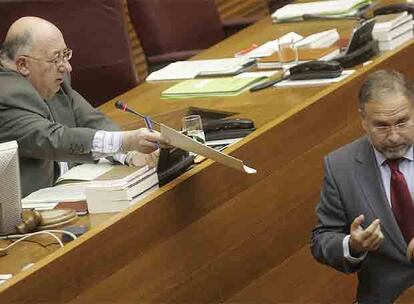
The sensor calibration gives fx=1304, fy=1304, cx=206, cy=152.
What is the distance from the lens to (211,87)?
4852 millimetres

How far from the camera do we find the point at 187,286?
371 centimetres

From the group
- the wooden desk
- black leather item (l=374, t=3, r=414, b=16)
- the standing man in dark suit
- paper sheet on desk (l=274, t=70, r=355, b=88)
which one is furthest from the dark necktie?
black leather item (l=374, t=3, r=414, b=16)

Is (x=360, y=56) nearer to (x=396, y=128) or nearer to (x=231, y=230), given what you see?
(x=231, y=230)

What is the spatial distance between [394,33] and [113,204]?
180 centimetres

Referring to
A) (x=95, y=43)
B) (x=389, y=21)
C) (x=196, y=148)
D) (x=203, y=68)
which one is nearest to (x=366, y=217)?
(x=196, y=148)

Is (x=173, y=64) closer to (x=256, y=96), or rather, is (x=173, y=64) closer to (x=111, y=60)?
(x=111, y=60)

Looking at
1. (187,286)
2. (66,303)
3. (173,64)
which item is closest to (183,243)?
(187,286)

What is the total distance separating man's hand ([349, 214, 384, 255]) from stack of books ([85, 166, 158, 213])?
0.70m

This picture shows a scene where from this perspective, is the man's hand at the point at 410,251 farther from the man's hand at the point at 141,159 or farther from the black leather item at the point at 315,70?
the black leather item at the point at 315,70

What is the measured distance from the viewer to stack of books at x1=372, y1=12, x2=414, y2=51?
5.00m

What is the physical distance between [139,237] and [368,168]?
2.12 ft

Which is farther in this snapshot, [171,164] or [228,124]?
[228,124]

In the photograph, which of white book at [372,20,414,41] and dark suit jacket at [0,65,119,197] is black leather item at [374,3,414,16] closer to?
white book at [372,20,414,41]

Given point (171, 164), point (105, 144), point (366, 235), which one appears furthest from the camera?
point (105, 144)
